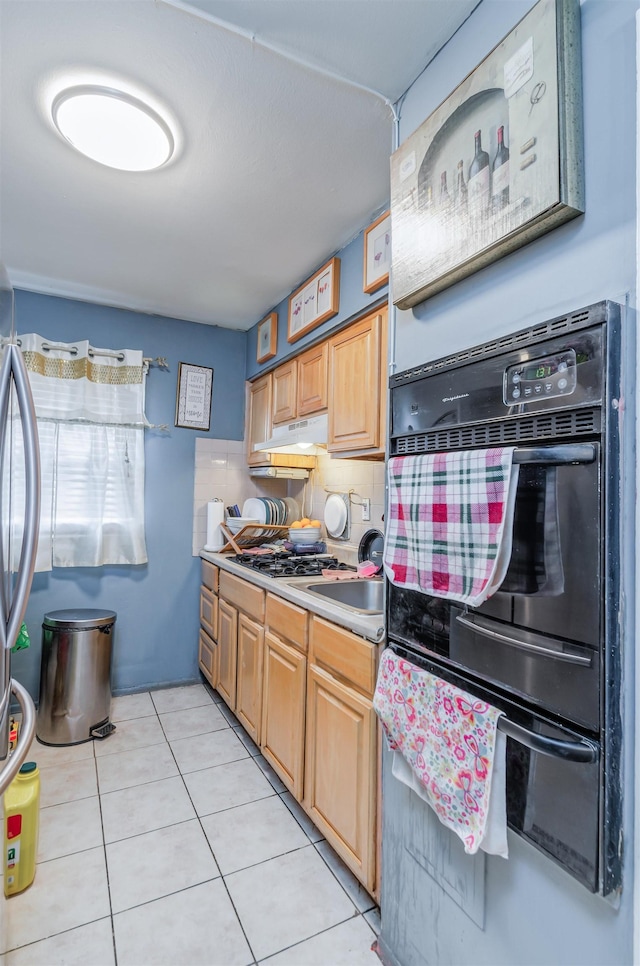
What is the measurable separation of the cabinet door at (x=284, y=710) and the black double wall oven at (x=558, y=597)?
953 millimetres

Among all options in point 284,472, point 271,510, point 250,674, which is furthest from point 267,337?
point 250,674

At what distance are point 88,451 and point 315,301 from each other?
1630mm

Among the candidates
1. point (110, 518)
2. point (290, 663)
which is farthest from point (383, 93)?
point (110, 518)

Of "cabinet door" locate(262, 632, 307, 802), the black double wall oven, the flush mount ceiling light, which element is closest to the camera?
the black double wall oven

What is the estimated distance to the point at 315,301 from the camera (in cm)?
240

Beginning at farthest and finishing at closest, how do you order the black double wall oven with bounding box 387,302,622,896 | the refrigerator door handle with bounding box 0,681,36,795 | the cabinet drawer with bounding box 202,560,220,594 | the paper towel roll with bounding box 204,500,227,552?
the paper towel roll with bounding box 204,500,227,552, the cabinet drawer with bounding box 202,560,220,594, the refrigerator door handle with bounding box 0,681,36,795, the black double wall oven with bounding box 387,302,622,896

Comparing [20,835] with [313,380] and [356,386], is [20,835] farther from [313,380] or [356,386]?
[313,380]

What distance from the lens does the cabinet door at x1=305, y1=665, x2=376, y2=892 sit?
144cm

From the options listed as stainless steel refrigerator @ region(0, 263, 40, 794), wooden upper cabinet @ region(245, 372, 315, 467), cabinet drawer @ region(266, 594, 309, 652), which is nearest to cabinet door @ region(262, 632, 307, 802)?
cabinet drawer @ region(266, 594, 309, 652)

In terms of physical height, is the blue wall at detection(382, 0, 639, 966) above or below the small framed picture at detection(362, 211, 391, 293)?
below

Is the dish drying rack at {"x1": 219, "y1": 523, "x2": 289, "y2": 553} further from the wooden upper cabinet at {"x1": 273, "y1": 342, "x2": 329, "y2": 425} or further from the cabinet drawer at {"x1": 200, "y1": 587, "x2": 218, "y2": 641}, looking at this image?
the wooden upper cabinet at {"x1": 273, "y1": 342, "x2": 329, "y2": 425}

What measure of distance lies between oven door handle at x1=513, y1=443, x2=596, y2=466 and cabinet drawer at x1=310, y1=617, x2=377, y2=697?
0.78m

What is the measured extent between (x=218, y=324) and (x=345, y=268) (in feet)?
4.53

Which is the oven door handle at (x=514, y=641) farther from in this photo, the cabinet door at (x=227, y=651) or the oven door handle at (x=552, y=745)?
the cabinet door at (x=227, y=651)
